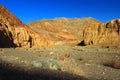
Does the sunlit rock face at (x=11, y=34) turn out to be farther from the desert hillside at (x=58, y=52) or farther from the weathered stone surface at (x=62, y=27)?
the weathered stone surface at (x=62, y=27)

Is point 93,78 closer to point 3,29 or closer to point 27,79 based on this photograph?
point 27,79

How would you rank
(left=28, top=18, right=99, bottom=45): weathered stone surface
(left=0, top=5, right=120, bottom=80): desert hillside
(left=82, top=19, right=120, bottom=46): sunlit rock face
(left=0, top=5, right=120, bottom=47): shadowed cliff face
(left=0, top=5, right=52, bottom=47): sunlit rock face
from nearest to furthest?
(left=0, top=5, right=120, bottom=80): desert hillside, (left=0, top=5, right=52, bottom=47): sunlit rock face, (left=0, top=5, right=120, bottom=47): shadowed cliff face, (left=82, top=19, right=120, bottom=46): sunlit rock face, (left=28, top=18, right=99, bottom=45): weathered stone surface

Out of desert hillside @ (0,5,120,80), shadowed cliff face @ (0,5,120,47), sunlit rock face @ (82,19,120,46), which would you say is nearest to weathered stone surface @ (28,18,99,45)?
desert hillside @ (0,5,120,80)

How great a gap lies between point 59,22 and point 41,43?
53.5 m

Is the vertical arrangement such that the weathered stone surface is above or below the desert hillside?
above

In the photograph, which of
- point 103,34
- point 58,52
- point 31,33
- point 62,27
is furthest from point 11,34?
point 62,27

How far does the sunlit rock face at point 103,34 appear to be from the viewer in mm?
39125

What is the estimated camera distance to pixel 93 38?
4241cm

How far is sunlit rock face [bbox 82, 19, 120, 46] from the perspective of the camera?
39.1 m

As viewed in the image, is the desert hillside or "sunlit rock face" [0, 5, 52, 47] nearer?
the desert hillside

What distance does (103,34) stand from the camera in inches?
1633

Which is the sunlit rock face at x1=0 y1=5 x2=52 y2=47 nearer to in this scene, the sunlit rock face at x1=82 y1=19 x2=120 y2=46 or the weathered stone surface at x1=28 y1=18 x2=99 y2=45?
the sunlit rock face at x1=82 y1=19 x2=120 y2=46

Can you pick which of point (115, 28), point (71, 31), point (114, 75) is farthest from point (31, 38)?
point (71, 31)

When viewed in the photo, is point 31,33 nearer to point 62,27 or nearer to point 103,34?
point 103,34
